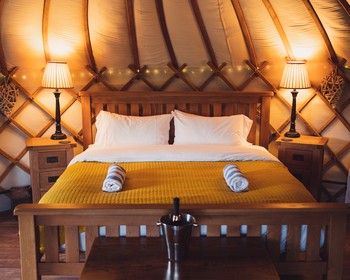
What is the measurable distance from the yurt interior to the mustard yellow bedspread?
34cm

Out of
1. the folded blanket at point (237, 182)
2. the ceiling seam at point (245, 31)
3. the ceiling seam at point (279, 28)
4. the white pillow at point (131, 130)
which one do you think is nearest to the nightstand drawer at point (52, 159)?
the white pillow at point (131, 130)

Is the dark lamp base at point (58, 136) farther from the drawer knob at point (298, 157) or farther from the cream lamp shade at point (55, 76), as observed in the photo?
the drawer knob at point (298, 157)

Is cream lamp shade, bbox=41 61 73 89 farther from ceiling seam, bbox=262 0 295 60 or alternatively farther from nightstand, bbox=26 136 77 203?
ceiling seam, bbox=262 0 295 60

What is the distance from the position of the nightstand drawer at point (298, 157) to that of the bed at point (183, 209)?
0.41 m

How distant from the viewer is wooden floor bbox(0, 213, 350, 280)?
2.88 metres

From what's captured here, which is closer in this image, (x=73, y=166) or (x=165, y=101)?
(x=73, y=166)

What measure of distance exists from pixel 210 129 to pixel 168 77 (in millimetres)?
806

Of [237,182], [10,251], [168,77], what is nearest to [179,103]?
[168,77]

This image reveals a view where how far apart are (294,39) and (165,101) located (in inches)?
51.3

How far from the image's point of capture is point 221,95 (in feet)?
13.2

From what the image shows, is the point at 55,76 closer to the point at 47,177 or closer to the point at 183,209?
the point at 47,177

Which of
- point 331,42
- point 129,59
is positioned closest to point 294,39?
point 331,42

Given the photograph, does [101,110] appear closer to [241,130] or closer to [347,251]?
[241,130]

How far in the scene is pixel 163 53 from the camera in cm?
409
